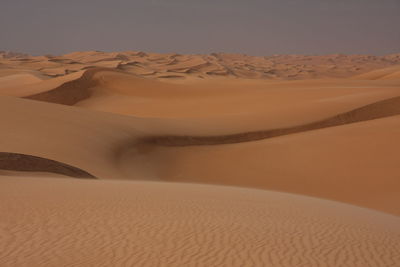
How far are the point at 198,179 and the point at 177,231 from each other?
10.7 m

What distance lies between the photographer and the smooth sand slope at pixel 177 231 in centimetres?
495

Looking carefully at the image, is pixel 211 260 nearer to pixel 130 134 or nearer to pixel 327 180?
pixel 327 180

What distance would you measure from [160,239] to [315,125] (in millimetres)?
18427

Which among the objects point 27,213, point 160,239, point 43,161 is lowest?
point 160,239

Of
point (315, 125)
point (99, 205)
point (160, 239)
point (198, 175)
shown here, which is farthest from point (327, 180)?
point (160, 239)

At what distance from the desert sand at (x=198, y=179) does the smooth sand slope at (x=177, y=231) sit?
22 mm

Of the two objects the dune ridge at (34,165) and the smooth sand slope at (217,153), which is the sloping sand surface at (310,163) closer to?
the smooth sand slope at (217,153)

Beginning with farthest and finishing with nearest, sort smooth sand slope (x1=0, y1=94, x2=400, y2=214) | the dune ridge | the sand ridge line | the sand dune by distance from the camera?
the sand dune < the sand ridge line < smooth sand slope (x1=0, y1=94, x2=400, y2=214) < the dune ridge

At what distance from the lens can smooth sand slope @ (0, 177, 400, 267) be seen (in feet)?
16.2

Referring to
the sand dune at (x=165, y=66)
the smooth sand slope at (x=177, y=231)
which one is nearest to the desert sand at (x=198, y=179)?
the smooth sand slope at (x=177, y=231)

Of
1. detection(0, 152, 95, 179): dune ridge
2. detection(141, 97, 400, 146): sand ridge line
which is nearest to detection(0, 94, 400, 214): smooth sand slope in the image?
detection(141, 97, 400, 146): sand ridge line

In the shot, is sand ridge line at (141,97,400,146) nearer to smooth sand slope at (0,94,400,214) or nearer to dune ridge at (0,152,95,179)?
smooth sand slope at (0,94,400,214)

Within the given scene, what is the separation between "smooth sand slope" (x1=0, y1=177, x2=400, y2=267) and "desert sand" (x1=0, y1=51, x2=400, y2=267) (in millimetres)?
22

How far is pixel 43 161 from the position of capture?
12.6 meters
